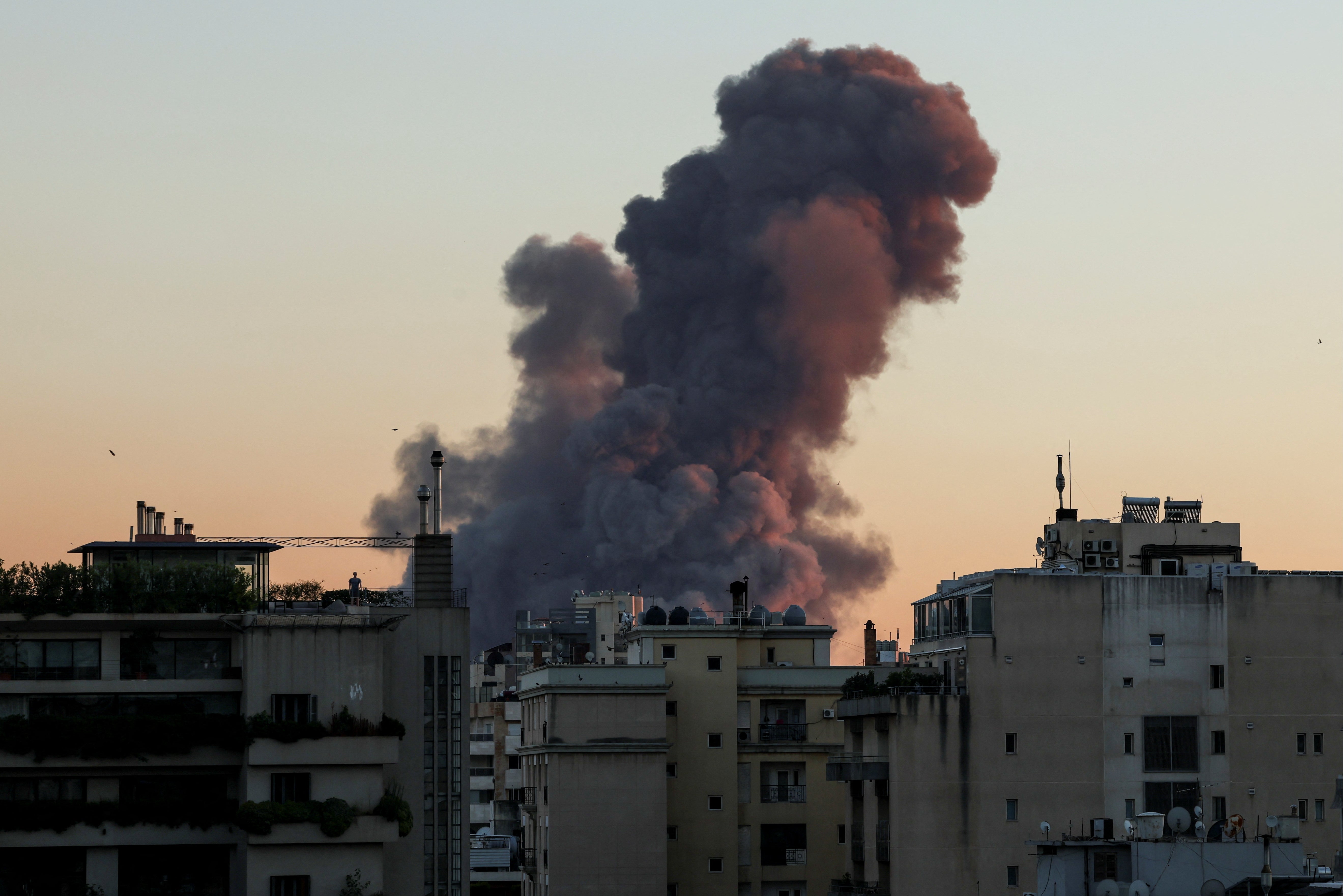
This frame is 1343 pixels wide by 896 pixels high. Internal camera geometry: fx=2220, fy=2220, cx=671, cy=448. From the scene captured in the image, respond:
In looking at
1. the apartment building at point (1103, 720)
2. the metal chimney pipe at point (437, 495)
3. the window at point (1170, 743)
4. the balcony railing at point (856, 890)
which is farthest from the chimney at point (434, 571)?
the window at point (1170, 743)

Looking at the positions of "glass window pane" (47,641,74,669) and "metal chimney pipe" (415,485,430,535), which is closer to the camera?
"glass window pane" (47,641,74,669)

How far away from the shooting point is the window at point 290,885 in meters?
68.4

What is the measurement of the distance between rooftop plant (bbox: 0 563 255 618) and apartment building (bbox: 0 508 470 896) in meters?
0.09

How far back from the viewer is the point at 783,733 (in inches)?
3831

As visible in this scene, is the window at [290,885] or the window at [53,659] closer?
the window at [290,885]

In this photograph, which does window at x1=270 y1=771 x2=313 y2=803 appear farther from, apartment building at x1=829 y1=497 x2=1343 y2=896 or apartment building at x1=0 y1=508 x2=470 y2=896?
apartment building at x1=829 y1=497 x2=1343 y2=896

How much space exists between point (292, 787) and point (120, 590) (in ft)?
28.4

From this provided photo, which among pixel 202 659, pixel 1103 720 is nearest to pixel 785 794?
pixel 1103 720

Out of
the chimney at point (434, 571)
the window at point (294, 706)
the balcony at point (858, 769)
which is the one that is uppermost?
the chimney at point (434, 571)

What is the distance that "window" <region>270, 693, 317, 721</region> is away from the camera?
229 ft

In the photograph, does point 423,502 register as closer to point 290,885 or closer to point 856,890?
point 290,885

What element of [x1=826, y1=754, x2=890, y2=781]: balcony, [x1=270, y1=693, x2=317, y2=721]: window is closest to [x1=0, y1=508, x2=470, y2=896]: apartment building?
[x1=270, y1=693, x2=317, y2=721]: window

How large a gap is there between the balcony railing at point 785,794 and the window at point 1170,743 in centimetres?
1959

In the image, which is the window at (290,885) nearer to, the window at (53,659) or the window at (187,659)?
the window at (187,659)
